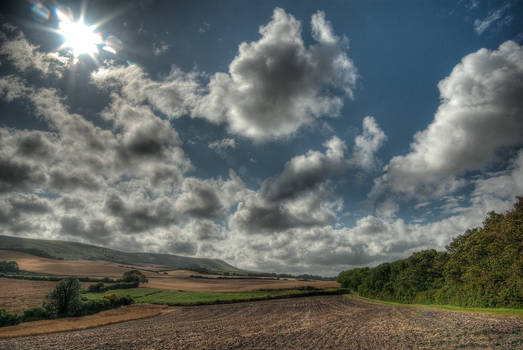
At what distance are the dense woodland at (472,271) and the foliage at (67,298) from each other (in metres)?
75.7

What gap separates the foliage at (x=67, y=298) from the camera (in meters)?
48.8

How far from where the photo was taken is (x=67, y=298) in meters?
49.9

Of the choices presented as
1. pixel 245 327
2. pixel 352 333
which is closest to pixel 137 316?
pixel 245 327

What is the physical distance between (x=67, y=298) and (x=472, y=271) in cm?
7824

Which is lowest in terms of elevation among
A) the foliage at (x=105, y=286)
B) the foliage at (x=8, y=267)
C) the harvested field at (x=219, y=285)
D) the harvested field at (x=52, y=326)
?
the harvested field at (x=219, y=285)

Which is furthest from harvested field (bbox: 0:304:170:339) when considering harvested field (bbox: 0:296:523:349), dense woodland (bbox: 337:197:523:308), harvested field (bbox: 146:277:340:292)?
dense woodland (bbox: 337:197:523:308)

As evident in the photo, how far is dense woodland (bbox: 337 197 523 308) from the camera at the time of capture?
3488 cm

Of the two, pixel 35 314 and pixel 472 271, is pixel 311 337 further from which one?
pixel 35 314

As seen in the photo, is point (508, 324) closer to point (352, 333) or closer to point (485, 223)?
point (352, 333)

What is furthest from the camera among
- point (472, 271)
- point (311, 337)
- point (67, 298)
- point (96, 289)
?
point (96, 289)

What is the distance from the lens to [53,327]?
38562 mm

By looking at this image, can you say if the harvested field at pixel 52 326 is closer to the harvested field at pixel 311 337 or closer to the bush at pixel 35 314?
the bush at pixel 35 314

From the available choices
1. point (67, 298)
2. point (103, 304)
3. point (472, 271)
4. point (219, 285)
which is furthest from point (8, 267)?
point (472, 271)

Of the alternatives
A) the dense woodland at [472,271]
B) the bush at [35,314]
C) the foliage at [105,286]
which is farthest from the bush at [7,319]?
the dense woodland at [472,271]
